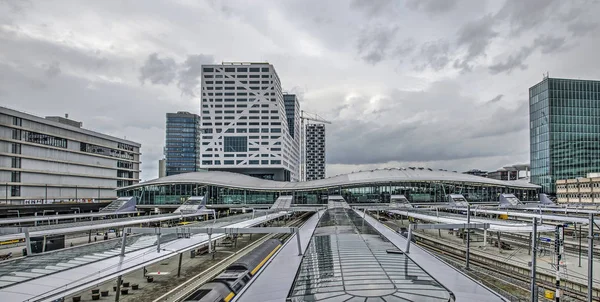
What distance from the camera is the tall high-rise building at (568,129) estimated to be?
3957 inches

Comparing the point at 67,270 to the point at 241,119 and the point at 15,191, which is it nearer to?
the point at 15,191

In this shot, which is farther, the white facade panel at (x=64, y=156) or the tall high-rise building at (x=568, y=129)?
the tall high-rise building at (x=568, y=129)

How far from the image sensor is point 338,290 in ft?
36.2

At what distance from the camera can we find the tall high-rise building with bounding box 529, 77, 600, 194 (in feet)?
330

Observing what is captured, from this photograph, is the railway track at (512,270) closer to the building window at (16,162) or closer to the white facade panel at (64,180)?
the building window at (16,162)

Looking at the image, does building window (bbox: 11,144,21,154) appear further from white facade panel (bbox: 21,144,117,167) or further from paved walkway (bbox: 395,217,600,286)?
paved walkway (bbox: 395,217,600,286)

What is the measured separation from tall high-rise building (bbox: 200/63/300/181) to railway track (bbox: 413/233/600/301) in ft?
266

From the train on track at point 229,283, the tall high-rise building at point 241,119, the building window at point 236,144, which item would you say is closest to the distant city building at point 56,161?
the tall high-rise building at point 241,119

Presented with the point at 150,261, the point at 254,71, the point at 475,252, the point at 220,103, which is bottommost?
the point at 475,252

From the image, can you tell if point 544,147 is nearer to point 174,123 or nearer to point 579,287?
point 579,287

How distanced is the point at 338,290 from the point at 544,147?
116421 mm

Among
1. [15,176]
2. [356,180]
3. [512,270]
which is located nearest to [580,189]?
[356,180]

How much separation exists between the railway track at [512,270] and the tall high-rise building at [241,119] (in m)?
81.1

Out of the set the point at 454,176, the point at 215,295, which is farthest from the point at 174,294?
the point at 454,176
